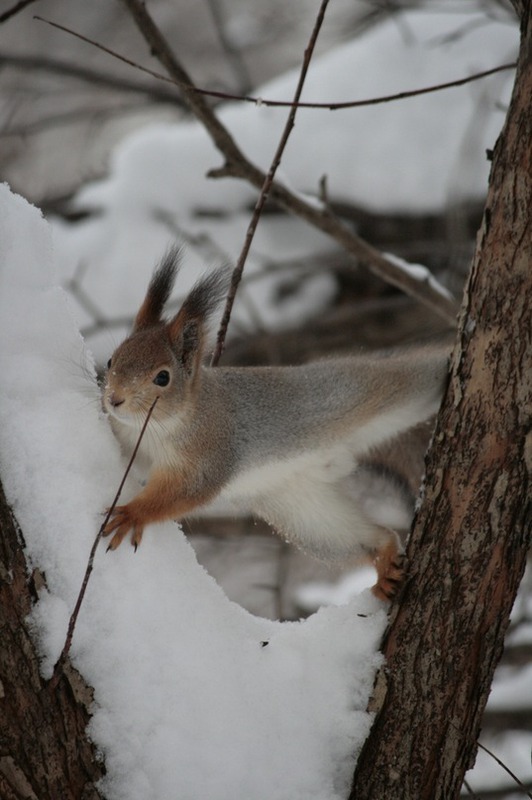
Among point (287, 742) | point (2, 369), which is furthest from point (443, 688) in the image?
point (2, 369)

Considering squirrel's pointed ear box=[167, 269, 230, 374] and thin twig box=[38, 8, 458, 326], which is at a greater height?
thin twig box=[38, 8, 458, 326]

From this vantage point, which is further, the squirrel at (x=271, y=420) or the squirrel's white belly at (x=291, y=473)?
the squirrel's white belly at (x=291, y=473)

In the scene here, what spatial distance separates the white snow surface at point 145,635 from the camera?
52.4 inches

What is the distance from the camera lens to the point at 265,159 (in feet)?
11.2

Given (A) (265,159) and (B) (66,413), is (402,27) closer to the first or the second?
(A) (265,159)

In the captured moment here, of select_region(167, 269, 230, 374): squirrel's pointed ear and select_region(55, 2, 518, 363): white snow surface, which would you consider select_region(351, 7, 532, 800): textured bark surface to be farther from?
select_region(55, 2, 518, 363): white snow surface

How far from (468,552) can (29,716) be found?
685 mm

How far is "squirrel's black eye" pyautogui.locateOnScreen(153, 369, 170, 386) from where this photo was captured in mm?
1840

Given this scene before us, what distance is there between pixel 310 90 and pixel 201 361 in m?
1.87

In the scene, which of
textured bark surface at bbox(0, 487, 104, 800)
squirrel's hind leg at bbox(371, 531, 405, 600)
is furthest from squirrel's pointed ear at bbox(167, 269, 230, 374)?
textured bark surface at bbox(0, 487, 104, 800)

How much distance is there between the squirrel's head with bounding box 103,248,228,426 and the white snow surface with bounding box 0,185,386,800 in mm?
186

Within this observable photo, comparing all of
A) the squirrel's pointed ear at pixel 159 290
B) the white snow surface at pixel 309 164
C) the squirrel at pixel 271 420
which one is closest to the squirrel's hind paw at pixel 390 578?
the squirrel at pixel 271 420

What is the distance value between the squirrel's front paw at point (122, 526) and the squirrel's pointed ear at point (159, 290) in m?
0.53

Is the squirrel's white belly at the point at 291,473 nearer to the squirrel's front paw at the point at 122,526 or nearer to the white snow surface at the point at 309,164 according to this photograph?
the squirrel's front paw at the point at 122,526
